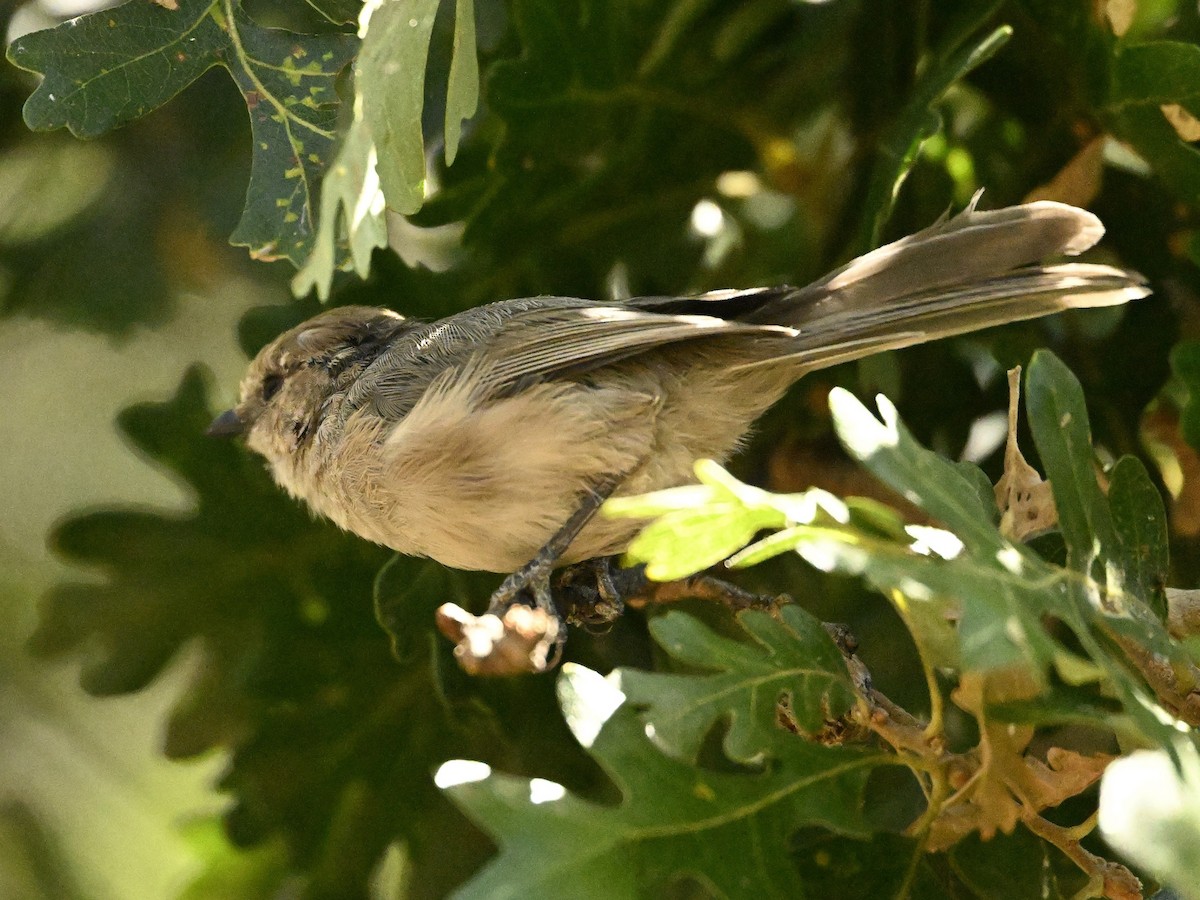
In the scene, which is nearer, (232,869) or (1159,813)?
(1159,813)

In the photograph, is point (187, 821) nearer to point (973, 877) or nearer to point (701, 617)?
point (701, 617)

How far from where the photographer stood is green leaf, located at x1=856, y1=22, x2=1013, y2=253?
2.61 meters

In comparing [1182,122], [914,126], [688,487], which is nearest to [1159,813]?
[688,487]

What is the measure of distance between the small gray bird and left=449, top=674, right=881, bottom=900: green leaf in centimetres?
87

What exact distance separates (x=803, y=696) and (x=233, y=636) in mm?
1768

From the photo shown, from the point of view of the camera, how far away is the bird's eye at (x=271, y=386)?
3.41 meters

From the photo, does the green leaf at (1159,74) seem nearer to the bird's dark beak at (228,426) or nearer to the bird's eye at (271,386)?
the bird's eye at (271,386)

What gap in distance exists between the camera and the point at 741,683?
2049 mm

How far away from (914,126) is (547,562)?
110cm

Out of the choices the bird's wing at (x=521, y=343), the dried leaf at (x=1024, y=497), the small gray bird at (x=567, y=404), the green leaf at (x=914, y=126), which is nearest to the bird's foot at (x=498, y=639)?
the small gray bird at (x=567, y=404)

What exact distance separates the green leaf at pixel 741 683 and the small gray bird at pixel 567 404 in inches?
30.0

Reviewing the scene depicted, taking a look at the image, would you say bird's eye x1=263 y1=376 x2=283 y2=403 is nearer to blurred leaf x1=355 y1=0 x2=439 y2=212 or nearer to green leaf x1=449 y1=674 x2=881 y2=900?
blurred leaf x1=355 y1=0 x2=439 y2=212

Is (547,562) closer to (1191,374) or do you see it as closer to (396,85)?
(396,85)

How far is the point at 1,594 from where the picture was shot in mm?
5070
